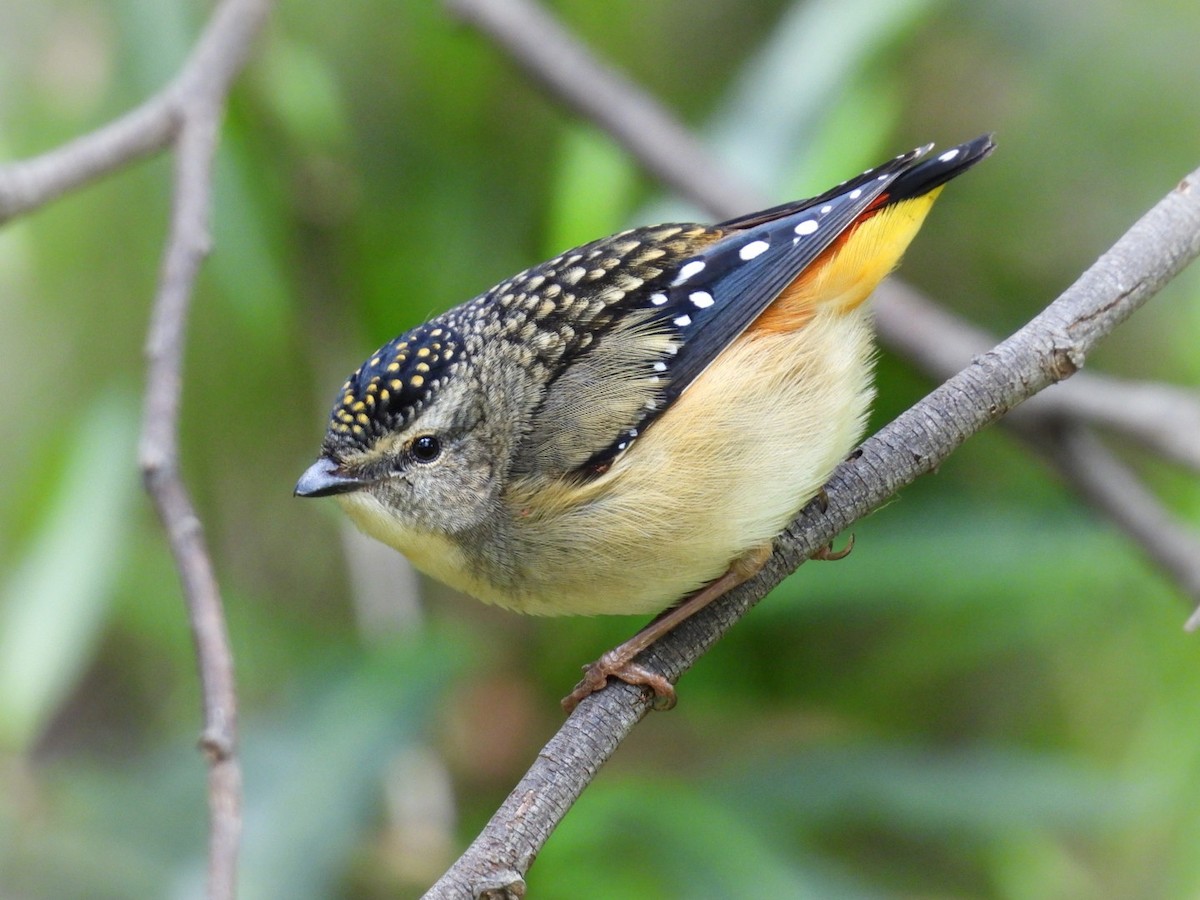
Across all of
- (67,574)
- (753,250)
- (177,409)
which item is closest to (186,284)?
(177,409)

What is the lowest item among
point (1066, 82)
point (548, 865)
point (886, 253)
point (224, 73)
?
point (548, 865)

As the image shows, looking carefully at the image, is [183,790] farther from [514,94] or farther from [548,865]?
[514,94]

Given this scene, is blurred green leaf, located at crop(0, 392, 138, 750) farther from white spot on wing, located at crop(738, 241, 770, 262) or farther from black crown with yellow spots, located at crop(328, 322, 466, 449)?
white spot on wing, located at crop(738, 241, 770, 262)

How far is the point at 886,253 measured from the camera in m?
2.90

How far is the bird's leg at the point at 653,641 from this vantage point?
2.52 metres

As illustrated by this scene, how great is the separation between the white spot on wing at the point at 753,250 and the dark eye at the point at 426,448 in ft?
2.78

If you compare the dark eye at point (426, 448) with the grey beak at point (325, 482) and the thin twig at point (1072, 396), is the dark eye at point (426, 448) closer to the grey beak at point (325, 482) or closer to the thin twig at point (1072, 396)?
the grey beak at point (325, 482)

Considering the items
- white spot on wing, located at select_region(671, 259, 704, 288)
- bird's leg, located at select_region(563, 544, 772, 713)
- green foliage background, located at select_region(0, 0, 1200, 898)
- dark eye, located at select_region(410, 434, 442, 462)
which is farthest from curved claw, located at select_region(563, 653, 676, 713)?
green foliage background, located at select_region(0, 0, 1200, 898)

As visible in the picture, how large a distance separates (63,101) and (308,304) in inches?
47.2

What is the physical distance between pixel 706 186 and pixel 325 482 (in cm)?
202

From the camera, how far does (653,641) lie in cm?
266

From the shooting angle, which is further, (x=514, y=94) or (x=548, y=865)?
(x=514, y=94)

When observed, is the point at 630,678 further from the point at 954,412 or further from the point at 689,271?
the point at 689,271

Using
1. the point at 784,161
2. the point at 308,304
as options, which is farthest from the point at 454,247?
the point at 784,161
